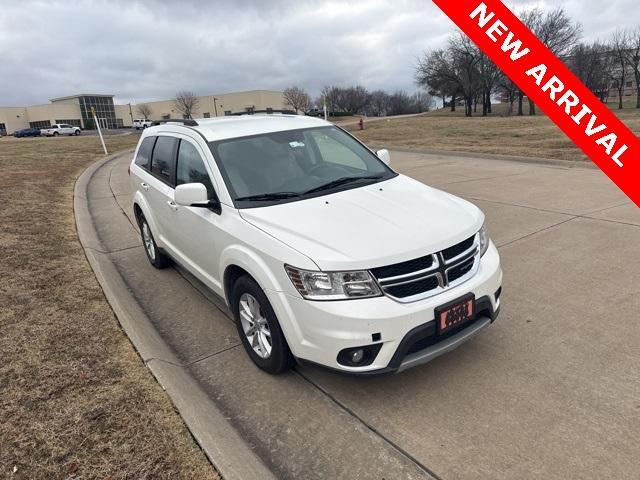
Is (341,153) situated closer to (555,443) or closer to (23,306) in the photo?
(555,443)

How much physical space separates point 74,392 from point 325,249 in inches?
77.4

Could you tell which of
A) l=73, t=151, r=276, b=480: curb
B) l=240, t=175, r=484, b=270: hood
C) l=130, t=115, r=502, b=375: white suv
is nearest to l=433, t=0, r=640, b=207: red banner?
l=130, t=115, r=502, b=375: white suv

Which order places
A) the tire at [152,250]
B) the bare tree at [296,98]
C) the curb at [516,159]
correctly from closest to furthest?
the tire at [152,250] < the curb at [516,159] < the bare tree at [296,98]

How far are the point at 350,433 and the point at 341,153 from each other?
259 centimetres

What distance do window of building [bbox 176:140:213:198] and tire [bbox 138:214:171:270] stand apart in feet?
4.50

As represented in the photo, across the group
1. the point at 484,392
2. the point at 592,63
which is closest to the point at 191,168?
the point at 484,392

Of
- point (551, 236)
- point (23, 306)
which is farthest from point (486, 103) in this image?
point (23, 306)

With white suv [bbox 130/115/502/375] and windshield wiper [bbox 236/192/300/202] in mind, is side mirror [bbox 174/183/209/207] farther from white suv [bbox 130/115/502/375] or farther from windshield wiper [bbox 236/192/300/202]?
windshield wiper [bbox 236/192/300/202]

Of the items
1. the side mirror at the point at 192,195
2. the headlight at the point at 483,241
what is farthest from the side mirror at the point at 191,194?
the headlight at the point at 483,241

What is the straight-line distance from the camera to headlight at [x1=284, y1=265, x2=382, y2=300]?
8.80 feet

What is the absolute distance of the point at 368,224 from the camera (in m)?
3.02

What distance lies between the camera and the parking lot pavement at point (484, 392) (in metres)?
2.47

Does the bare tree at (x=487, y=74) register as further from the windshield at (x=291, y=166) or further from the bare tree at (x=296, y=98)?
the windshield at (x=291, y=166)

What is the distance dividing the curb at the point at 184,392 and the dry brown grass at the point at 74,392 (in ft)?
0.19
